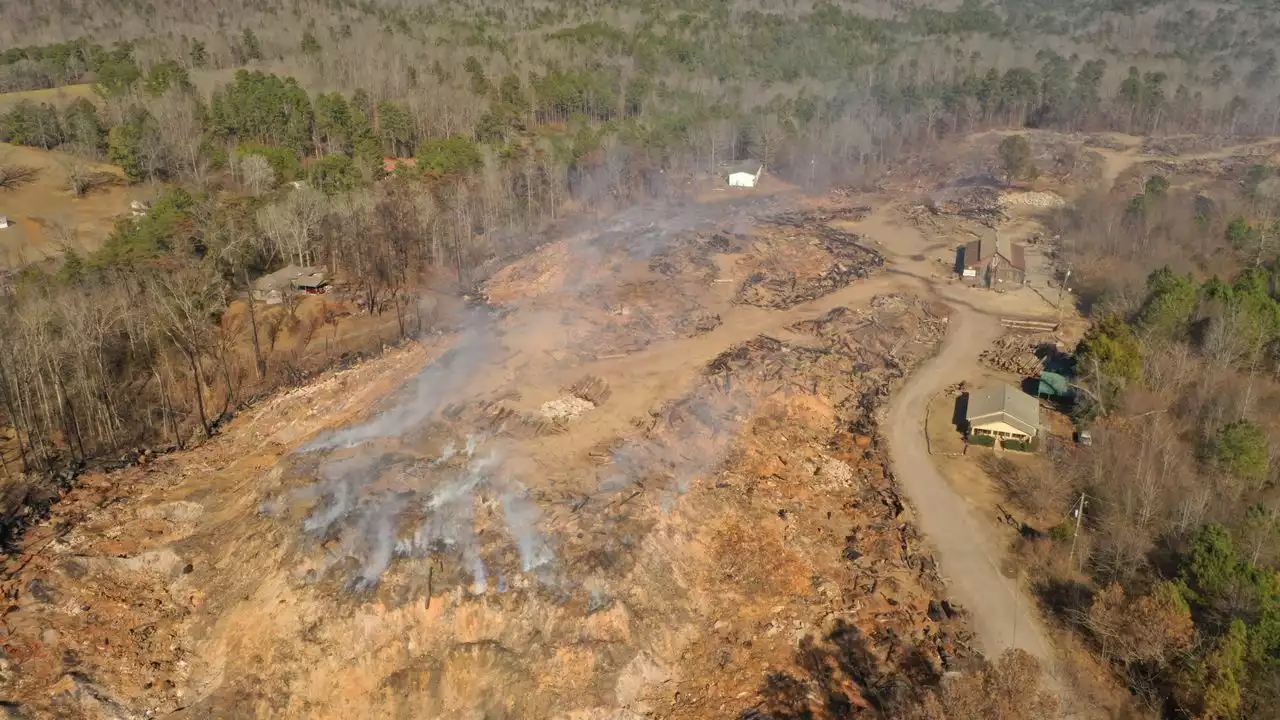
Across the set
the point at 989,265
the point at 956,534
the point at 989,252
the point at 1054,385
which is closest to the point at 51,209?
the point at 956,534

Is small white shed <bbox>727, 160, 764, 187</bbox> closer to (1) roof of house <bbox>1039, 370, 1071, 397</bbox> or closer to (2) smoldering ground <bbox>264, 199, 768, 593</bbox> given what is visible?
(2) smoldering ground <bbox>264, 199, 768, 593</bbox>

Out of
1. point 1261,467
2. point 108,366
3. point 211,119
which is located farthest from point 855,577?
point 211,119

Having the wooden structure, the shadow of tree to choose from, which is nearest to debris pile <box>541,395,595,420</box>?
the shadow of tree

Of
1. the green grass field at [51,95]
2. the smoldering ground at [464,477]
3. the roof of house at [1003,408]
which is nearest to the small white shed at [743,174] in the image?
the smoldering ground at [464,477]

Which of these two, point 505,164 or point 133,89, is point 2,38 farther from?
point 505,164

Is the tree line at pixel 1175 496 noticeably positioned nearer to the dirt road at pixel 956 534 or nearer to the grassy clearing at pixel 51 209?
the dirt road at pixel 956 534
